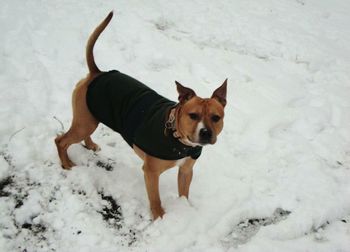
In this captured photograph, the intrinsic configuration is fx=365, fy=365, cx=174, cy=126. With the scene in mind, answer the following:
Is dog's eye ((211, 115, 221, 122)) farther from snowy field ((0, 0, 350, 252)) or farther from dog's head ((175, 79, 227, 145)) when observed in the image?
snowy field ((0, 0, 350, 252))

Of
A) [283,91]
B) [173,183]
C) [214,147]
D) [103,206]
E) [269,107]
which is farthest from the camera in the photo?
[283,91]

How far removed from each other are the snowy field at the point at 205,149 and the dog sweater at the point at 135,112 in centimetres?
79

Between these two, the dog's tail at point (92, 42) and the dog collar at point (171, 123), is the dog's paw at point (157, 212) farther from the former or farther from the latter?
the dog's tail at point (92, 42)

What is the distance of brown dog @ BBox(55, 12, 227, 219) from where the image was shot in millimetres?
3338

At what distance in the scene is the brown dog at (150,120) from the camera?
3338mm

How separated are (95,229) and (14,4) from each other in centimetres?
594

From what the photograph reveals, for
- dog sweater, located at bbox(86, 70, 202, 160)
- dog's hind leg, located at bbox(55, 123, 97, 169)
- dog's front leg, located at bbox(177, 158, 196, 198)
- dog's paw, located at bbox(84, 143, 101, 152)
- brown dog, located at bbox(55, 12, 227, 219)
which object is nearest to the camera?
brown dog, located at bbox(55, 12, 227, 219)

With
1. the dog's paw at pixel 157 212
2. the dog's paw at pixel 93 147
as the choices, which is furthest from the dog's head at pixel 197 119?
the dog's paw at pixel 93 147

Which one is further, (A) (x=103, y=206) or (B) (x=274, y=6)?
(B) (x=274, y=6)

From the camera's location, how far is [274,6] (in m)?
9.73

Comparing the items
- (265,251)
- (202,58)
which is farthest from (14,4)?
(265,251)

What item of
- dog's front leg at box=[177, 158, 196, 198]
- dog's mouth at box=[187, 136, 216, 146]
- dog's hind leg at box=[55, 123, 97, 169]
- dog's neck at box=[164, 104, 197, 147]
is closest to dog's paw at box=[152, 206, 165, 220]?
dog's front leg at box=[177, 158, 196, 198]

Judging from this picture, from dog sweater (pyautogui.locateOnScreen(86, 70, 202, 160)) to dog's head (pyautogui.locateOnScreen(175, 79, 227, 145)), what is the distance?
0.19m

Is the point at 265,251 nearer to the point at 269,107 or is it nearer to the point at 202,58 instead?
the point at 269,107
